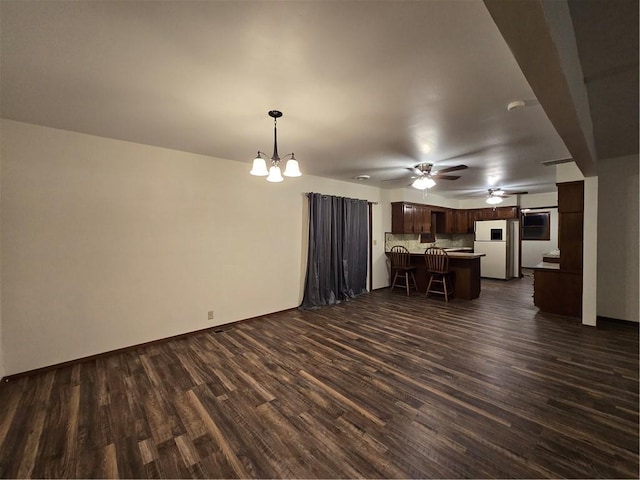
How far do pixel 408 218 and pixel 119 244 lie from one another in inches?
231

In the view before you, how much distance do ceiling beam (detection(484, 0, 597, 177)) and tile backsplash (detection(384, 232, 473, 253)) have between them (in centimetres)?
482

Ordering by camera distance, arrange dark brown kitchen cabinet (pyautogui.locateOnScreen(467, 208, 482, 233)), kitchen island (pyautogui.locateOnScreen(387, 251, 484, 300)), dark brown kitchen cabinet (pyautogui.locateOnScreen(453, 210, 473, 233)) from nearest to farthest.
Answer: kitchen island (pyautogui.locateOnScreen(387, 251, 484, 300)) < dark brown kitchen cabinet (pyautogui.locateOnScreen(467, 208, 482, 233)) < dark brown kitchen cabinet (pyautogui.locateOnScreen(453, 210, 473, 233))

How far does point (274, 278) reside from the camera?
448cm

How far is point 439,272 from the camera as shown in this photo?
5.35m

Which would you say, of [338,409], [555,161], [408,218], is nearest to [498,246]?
[408,218]

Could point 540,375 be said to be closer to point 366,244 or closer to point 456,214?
point 366,244

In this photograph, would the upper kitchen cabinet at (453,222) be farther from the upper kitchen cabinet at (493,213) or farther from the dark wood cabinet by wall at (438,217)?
the upper kitchen cabinet at (493,213)

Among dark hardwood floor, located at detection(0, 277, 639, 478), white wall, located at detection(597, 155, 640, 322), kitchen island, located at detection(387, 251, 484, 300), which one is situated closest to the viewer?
dark hardwood floor, located at detection(0, 277, 639, 478)

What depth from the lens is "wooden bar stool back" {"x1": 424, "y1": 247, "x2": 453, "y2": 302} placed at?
5328 mm

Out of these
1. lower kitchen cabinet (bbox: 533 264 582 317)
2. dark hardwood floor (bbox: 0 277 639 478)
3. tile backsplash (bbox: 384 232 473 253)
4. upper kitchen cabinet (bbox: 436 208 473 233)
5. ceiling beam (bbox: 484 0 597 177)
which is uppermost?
ceiling beam (bbox: 484 0 597 177)

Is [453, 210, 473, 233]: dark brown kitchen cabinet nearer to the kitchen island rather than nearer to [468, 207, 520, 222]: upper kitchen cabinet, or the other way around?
[468, 207, 520, 222]: upper kitchen cabinet

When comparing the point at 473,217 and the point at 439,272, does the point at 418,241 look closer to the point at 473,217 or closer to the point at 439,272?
the point at 439,272

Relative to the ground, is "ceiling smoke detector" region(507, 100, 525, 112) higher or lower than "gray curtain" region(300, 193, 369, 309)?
higher

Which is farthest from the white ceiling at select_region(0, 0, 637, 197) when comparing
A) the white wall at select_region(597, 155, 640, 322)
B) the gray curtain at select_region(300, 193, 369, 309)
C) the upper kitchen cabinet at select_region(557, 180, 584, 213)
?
the gray curtain at select_region(300, 193, 369, 309)
